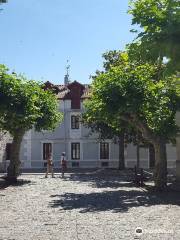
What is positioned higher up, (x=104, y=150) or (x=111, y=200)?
(x=104, y=150)

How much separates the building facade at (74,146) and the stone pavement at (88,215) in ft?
92.4

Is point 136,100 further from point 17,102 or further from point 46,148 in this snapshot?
point 46,148

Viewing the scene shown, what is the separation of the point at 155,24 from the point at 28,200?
12.3 meters

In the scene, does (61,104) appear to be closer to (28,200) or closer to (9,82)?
(9,82)

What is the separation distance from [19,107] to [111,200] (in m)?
8.37

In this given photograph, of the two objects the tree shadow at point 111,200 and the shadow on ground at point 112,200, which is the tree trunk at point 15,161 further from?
the tree shadow at point 111,200

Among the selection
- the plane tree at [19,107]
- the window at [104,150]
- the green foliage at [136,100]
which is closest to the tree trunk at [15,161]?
the plane tree at [19,107]

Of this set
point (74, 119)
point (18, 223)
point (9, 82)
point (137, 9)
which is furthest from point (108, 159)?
point (137, 9)

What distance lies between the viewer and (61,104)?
5019 cm

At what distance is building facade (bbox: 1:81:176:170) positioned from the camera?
4900 cm

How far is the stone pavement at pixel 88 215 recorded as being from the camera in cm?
1041

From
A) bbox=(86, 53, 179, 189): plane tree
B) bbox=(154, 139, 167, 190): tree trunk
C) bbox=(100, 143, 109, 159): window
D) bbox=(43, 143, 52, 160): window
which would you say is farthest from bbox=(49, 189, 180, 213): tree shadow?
bbox=(43, 143, 52, 160): window

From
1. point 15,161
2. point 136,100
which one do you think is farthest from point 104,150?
point 136,100

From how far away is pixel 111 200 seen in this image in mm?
17453
